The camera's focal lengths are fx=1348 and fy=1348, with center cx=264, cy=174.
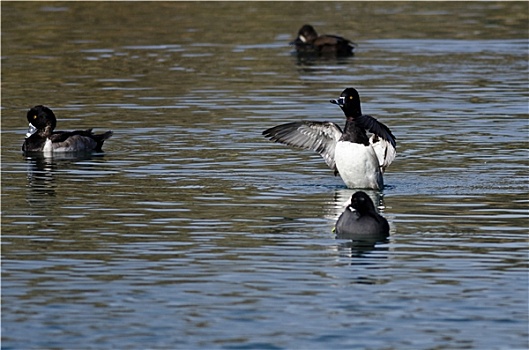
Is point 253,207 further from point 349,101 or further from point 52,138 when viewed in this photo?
point 52,138

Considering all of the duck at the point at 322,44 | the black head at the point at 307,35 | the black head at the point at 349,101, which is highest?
the black head at the point at 307,35

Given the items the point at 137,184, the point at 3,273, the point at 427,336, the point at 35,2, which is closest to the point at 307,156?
the point at 137,184

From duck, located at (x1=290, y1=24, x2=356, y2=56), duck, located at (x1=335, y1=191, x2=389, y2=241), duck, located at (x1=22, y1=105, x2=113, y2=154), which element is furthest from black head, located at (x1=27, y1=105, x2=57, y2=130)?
duck, located at (x1=290, y1=24, x2=356, y2=56)

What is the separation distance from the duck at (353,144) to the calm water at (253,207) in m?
0.29

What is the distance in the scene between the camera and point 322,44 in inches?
1356

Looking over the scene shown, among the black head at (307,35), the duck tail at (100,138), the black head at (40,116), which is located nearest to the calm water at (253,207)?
the duck tail at (100,138)

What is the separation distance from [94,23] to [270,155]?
76.0 feet

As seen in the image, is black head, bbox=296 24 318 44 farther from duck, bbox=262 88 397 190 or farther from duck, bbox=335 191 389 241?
duck, bbox=335 191 389 241

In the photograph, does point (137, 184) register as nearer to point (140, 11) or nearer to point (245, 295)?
point (245, 295)

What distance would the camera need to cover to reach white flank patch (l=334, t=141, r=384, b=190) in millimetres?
16281

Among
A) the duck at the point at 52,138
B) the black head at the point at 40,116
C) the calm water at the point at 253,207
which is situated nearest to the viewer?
the calm water at the point at 253,207

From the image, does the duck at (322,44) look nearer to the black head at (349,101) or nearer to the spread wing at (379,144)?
the spread wing at (379,144)

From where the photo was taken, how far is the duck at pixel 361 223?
1339 centimetres

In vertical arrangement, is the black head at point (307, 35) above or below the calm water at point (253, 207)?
above
